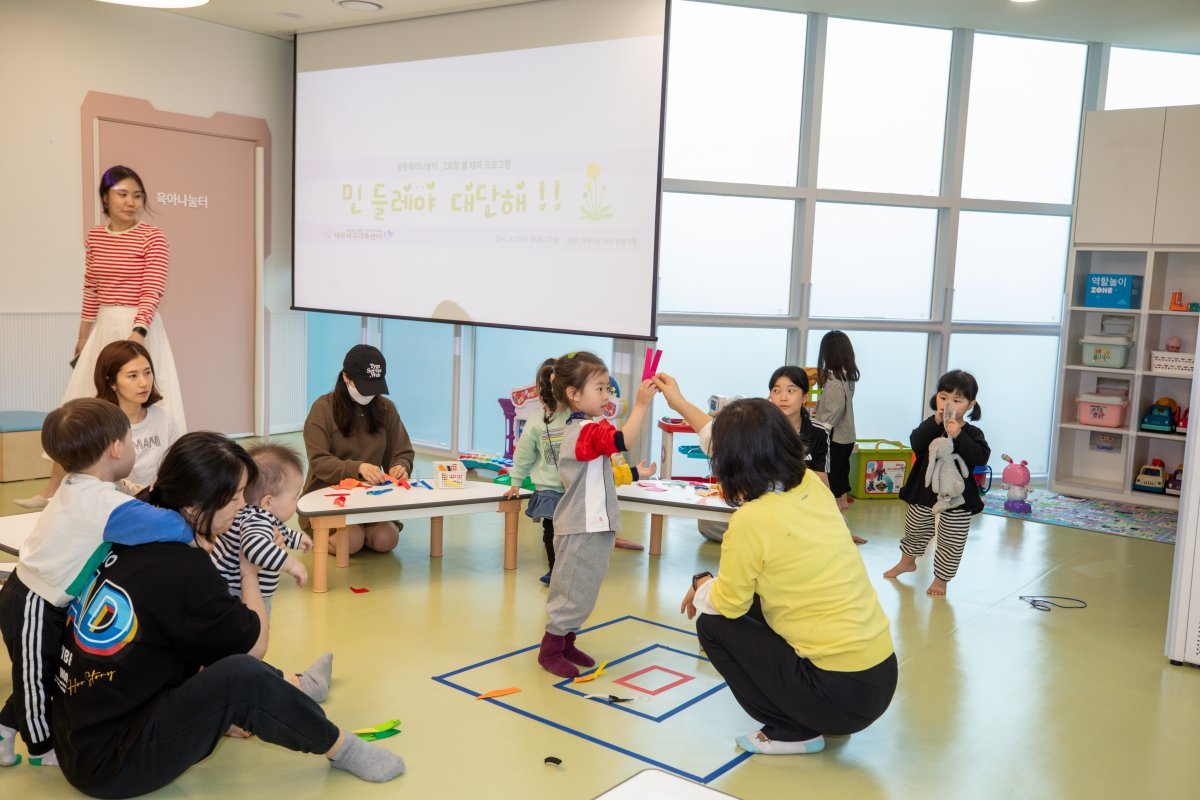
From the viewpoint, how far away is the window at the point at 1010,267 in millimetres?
7105

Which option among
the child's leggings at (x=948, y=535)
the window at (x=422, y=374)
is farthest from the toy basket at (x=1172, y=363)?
the window at (x=422, y=374)

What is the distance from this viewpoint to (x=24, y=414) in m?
6.27

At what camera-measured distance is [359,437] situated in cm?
472

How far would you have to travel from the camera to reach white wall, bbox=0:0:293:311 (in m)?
6.33

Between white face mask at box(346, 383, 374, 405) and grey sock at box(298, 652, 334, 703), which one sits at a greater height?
white face mask at box(346, 383, 374, 405)

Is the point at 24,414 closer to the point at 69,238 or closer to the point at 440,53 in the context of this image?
the point at 69,238

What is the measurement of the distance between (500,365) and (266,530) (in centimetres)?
443

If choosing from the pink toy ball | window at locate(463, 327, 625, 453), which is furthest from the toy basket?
window at locate(463, 327, 625, 453)

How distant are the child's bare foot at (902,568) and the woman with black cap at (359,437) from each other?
90.9 inches

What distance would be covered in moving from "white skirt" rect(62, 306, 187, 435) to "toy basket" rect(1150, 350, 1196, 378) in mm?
5993

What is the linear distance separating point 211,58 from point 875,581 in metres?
5.83

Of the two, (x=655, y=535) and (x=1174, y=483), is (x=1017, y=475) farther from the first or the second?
(x=655, y=535)

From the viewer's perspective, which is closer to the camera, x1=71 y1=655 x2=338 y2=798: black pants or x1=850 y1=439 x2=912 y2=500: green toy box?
x1=71 y1=655 x2=338 y2=798: black pants

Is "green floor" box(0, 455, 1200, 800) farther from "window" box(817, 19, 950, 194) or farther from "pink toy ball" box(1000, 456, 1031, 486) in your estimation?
"window" box(817, 19, 950, 194)
